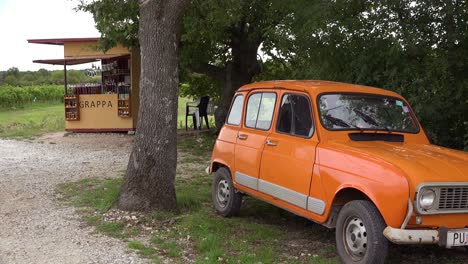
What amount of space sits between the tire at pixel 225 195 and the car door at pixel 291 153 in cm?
76

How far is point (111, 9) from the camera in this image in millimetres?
13836

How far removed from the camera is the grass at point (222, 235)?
17.9 ft

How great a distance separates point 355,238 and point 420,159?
96cm

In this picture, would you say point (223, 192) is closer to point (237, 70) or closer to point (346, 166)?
point (346, 166)

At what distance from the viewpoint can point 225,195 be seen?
719cm

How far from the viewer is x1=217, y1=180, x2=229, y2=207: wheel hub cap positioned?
716cm

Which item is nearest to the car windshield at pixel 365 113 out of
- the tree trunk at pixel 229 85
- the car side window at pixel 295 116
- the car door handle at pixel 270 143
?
the car side window at pixel 295 116

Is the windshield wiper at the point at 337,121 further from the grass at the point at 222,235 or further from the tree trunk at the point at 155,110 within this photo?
the tree trunk at the point at 155,110

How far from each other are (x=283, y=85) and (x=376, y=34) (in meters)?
2.65

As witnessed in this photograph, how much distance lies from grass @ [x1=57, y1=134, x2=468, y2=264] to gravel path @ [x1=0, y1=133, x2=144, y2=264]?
0.32 meters

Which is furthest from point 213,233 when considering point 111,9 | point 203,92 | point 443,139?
point 203,92

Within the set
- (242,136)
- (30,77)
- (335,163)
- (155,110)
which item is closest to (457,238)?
(335,163)

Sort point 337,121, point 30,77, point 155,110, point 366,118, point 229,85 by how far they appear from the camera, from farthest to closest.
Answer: point 30,77 < point 229,85 < point 155,110 < point 366,118 < point 337,121

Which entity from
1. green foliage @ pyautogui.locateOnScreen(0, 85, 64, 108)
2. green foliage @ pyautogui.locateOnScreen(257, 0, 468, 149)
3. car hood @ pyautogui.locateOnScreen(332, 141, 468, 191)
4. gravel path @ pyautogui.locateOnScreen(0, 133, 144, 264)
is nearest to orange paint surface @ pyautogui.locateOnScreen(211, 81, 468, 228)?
car hood @ pyautogui.locateOnScreen(332, 141, 468, 191)
